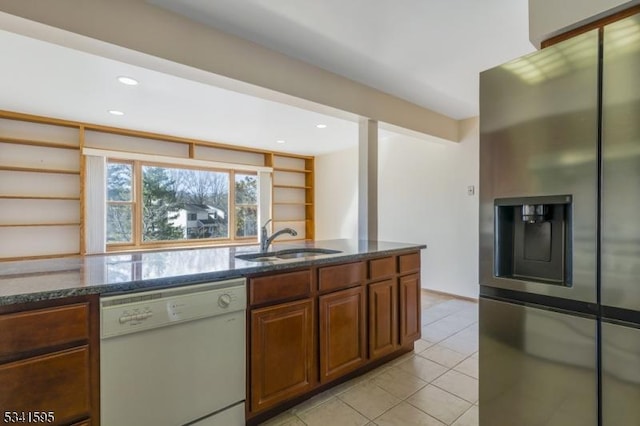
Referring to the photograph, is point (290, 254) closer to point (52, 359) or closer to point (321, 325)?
point (321, 325)

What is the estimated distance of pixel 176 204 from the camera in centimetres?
532

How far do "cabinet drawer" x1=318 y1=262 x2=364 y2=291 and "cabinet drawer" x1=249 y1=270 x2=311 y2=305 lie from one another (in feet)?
0.40

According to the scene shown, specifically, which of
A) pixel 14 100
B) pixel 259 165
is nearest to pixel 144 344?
pixel 14 100

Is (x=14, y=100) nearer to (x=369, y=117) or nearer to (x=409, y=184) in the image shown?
(x=369, y=117)

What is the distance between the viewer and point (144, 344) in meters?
1.41

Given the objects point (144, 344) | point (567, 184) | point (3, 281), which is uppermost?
point (567, 184)

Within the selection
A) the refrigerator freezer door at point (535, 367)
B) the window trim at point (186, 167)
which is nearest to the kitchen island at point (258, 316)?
the refrigerator freezer door at point (535, 367)

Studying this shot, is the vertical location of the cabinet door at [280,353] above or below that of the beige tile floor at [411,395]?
above

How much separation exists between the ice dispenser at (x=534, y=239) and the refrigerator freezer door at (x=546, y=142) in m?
0.03

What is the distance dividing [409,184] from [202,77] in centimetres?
370

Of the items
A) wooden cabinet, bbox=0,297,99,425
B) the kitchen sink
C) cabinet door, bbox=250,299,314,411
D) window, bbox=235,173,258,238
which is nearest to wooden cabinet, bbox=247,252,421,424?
cabinet door, bbox=250,299,314,411

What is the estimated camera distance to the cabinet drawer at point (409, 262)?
263 centimetres

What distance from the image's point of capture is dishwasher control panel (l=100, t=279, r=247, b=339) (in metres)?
1.33

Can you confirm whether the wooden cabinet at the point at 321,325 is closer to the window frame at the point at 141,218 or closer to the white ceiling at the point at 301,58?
the white ceiling at the point at 301,58
